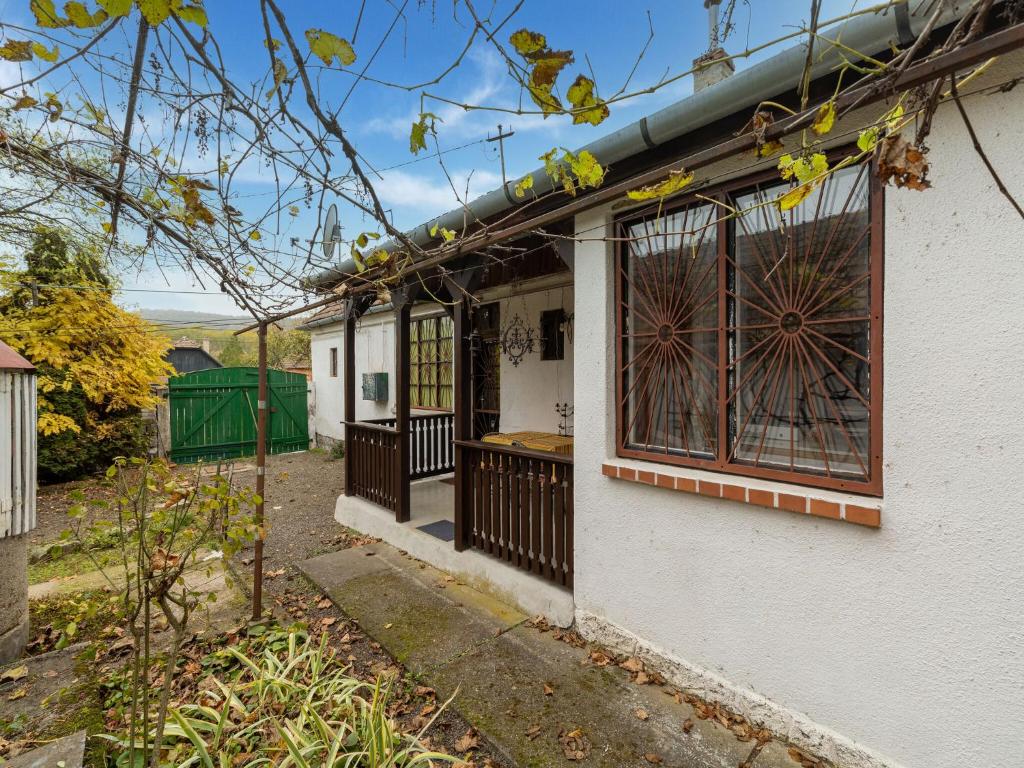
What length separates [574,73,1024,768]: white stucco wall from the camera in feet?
5.74

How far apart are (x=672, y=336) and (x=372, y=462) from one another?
3.83 metres

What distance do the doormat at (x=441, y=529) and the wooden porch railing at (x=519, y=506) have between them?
421mm

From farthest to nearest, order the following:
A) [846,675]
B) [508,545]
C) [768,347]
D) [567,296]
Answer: [567,296]
[508,545]
[768,347]
[846,675]

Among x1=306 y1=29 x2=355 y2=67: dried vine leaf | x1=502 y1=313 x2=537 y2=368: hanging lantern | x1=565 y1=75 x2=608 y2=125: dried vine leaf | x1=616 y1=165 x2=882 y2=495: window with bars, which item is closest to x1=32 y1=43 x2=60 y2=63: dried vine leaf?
x1=306 y1=29 x2=355 y2=67: dried vine leaf

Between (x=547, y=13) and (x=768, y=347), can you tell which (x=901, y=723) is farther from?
(x=547, y=13)

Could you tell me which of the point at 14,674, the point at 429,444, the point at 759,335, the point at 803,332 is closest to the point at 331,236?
the point at 759,335

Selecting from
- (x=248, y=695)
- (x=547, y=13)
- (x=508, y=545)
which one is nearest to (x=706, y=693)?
A: (x=508, y=545)

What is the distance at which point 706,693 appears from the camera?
2.53m

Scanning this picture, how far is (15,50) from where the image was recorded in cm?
156

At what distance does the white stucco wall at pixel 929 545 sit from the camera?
1748mm

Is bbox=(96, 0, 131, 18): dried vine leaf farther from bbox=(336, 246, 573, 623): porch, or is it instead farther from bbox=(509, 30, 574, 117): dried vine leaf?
bbox=(336, 246, 573, 623): porch

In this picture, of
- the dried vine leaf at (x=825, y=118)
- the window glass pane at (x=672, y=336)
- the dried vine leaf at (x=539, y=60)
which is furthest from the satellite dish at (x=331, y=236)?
the dried vine leaf at (x=825, y=118)

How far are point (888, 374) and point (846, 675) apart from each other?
1.39 metres

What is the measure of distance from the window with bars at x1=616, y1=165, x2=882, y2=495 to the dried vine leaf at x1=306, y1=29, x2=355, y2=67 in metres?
1.25
